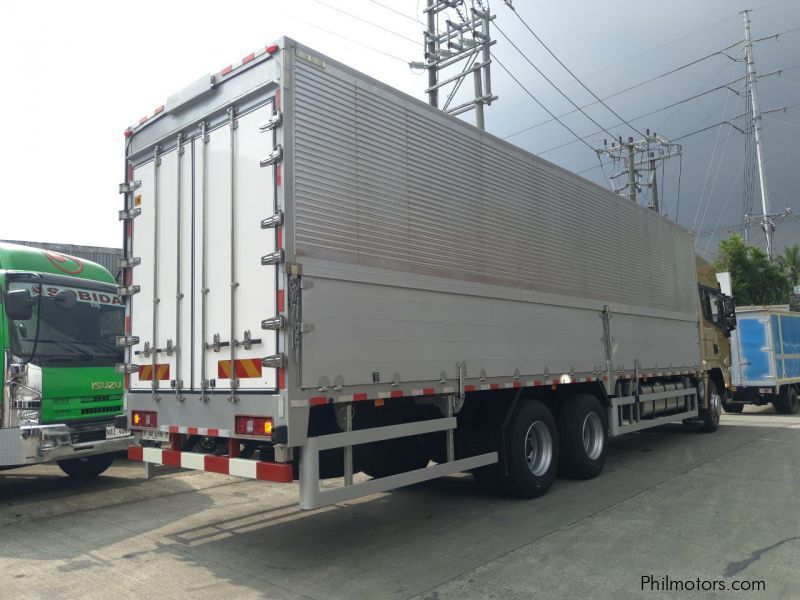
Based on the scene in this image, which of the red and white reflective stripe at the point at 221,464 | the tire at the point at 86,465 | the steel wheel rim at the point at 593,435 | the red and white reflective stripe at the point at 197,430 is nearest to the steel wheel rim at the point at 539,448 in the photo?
the steel wheel rim at the point at 593,435

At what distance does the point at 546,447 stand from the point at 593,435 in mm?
1416

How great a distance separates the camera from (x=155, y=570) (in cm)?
508

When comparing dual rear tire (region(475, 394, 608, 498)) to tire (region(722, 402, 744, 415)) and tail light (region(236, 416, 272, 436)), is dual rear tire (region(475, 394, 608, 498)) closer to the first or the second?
tail light (region(236, 416, 272, 436))

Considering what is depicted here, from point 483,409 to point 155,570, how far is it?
11.8 feet

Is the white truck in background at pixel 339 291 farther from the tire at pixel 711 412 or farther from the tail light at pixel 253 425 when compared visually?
the tire at pixel 711 412

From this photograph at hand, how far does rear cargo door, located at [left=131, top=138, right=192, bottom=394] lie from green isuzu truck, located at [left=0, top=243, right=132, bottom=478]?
5.09 feet

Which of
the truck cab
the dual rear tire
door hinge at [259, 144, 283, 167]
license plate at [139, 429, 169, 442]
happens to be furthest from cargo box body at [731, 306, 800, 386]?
door hinge at [259, 144, 283, 167]

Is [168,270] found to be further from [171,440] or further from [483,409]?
[483,409]

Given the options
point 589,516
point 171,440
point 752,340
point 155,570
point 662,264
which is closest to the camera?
point 155,570

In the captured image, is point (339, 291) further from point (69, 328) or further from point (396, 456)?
point (69, 328)

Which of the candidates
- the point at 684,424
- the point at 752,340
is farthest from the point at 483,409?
the point at 752,340

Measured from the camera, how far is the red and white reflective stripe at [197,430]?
5.10m

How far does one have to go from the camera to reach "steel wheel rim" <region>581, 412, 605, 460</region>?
8.48m

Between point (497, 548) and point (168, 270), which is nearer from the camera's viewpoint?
point (497, 548)
